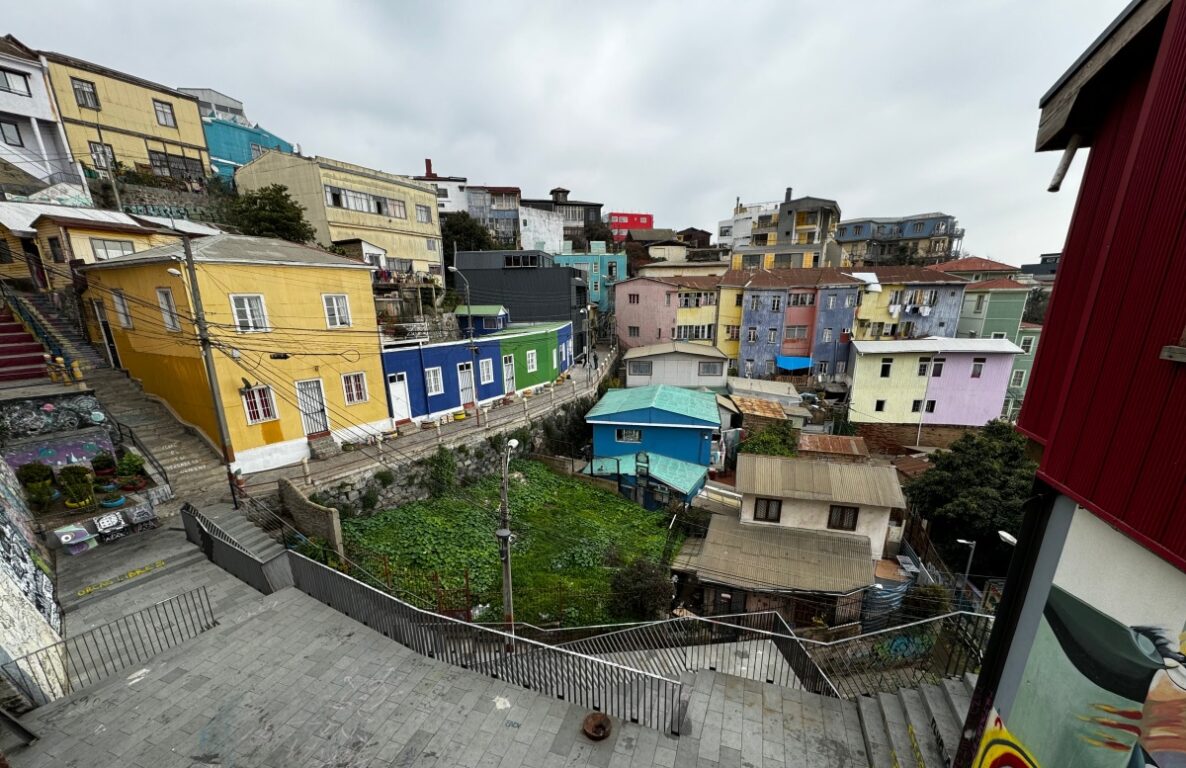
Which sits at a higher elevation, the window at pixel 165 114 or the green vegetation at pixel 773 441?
the window at pixel 165 114

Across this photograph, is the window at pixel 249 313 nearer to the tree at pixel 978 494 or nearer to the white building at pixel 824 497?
the white building at pixel 824 497

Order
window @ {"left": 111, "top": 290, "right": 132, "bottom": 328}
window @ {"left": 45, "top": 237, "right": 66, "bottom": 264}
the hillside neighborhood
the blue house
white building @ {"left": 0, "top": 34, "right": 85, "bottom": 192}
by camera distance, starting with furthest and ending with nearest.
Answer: the blue house
white building @ {"left": 0, "top": 34, "right": 85, "bottom": 192}
window @ {"left": 45, "top": 237, "right": 66, "bottom": 264}
window @ {"left": 111, "top": 290, "right": 132, "bottom": 328}
the hillside neighborhood

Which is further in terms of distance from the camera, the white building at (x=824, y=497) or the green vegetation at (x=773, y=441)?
the green vegetation at (x=773, y=441)

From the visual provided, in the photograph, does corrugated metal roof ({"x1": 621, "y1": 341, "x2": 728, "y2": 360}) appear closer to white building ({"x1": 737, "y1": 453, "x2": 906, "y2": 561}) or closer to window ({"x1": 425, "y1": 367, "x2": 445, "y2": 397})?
white building ({"x1": 737, "y1": 453, "x2": 906, "y2": 561})

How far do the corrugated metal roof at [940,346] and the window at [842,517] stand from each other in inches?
596

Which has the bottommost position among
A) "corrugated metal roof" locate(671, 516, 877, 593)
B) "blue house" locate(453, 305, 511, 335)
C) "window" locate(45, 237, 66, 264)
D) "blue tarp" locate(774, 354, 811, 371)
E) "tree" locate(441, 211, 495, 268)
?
"corrugated metal roof" locate(671, 516, 877, 593)

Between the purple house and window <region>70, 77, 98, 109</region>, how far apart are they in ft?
157

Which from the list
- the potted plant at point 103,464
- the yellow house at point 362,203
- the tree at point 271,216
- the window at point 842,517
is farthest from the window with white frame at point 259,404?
the window at point 842,517

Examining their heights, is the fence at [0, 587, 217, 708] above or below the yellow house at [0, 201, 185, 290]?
below

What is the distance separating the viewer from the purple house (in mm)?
26547

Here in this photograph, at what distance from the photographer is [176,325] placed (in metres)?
13.7

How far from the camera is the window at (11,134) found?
21469mm

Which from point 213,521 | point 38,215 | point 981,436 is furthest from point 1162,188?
point 38,215

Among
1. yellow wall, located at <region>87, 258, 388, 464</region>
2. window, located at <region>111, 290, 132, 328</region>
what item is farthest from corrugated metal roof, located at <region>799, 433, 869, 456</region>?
window, located at <region>111, 290, 132, 328</region>
